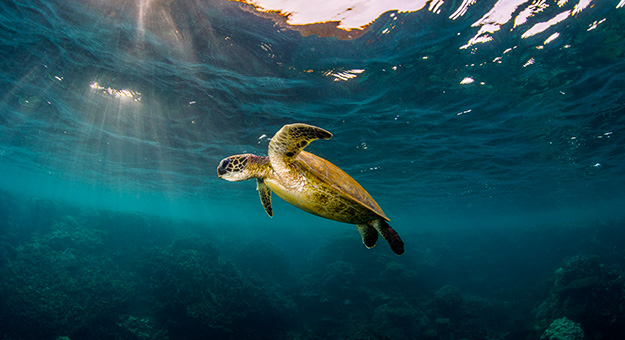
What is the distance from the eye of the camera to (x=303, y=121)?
12.5 metres

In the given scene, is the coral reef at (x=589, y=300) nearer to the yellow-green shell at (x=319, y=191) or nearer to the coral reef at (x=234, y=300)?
the coral reef at (x=234, y=300)

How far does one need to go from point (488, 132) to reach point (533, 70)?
4.97m

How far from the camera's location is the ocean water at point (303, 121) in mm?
7297

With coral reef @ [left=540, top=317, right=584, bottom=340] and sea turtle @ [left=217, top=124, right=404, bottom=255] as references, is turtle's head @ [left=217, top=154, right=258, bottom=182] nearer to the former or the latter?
sea turtle @ [left=217, top=124, right=404, bottom=255]

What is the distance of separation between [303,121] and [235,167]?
31.5 feet

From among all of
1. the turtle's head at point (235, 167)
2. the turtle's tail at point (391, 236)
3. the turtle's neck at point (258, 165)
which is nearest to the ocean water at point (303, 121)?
the turtle's neck at point (258, 165)

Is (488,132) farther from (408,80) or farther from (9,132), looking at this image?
(9,132)

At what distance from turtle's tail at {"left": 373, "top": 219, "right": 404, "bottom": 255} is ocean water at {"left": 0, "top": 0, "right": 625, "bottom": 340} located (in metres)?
5.86

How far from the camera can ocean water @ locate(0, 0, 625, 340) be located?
730cm

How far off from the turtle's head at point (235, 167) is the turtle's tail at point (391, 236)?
232cm

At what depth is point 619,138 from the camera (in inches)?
551

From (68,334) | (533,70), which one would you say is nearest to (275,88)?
(533,70)

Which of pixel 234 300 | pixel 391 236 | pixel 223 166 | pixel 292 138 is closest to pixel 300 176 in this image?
pixel 292 138

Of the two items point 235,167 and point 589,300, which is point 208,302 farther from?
point 589,300
